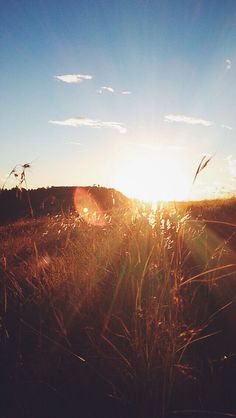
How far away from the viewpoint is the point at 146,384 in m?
2.09

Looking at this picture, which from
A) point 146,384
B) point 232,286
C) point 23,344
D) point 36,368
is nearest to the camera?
point 146,384

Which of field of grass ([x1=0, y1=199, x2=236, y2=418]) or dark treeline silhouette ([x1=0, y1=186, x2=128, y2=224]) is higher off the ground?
dark treeline silhouette ([x1=0, y1=186, x2=128, y2=224])

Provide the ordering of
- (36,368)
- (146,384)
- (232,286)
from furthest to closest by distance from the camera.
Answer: (232,286) → (36,368) → (146,384)

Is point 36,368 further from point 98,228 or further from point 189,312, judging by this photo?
point 98,228

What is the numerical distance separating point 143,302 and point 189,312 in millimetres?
372

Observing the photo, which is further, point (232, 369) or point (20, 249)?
point (20, 249)

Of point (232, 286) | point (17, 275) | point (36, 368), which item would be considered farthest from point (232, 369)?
point (17, 275)

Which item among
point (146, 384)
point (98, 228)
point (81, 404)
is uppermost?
point (98, 228)

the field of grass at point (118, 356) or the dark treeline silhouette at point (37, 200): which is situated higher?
the dark treeline silhouette at point (37, 200)

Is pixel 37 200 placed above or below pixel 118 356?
above

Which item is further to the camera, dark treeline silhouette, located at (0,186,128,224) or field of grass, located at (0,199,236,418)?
dark treeline silhouette, located at (0,186,128,224)

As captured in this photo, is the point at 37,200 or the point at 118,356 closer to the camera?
the point at 118,356

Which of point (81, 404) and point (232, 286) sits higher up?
point (232, 286)

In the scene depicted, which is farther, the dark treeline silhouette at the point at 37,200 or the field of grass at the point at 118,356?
the dark treeline silhouette at the point at 37,200
